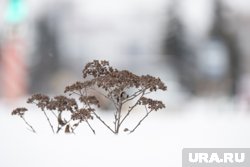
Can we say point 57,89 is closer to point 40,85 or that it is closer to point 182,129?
point 40,85

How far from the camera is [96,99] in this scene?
155 cm

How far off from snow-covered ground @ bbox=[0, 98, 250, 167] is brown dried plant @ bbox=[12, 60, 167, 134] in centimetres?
4

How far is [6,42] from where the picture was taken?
161cm

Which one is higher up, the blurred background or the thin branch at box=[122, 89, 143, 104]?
the blurred background

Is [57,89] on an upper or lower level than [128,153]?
upper

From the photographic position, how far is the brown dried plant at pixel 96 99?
1.52 meters

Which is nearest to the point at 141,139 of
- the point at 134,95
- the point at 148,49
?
the point at 134,95

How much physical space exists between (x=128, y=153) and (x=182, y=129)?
0.24 m

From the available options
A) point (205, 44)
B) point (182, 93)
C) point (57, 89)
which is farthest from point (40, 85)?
point (205, 44)

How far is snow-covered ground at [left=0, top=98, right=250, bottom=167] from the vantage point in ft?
4.98

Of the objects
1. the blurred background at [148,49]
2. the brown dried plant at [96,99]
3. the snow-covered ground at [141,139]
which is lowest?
the snow-covered ground at [141,139]

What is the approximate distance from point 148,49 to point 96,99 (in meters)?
0.30

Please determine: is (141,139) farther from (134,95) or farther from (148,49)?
(148,49)

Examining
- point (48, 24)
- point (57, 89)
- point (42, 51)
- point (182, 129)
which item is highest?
point (48, 24)
